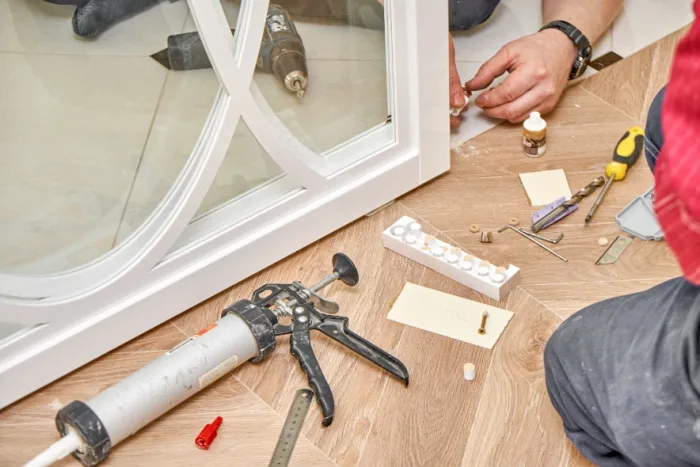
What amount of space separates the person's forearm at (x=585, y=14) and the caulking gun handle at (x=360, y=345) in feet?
2.74

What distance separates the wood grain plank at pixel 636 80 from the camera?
1.73m

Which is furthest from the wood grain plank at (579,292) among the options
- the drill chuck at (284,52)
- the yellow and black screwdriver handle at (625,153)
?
the drill chuck at (284,52)

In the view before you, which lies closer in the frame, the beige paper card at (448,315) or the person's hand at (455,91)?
the beige paper card at (448,315)

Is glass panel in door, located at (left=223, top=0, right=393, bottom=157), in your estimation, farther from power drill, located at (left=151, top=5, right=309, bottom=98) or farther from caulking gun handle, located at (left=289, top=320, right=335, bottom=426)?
caulking gun handle, located at (left=289, top=320, right=335, bottom=426)

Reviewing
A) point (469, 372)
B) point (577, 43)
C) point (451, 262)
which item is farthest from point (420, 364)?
point (577, 43)

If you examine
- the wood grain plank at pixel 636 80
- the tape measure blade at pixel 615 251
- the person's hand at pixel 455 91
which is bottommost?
the tape measure blade at pixel 615 251

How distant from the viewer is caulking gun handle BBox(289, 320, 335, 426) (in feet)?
4.07

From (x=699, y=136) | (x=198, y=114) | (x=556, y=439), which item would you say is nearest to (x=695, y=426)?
(x=556, y=439)

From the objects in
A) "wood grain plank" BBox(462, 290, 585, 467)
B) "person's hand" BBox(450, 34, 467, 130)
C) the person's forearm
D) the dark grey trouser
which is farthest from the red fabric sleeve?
the person's forearm

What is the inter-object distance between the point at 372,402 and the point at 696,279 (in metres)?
0.57

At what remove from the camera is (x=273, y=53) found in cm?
127

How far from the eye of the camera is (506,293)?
141 centimetres

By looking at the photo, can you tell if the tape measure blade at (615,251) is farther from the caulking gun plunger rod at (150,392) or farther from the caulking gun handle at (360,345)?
the caulking gun plunger rod at (150,392)

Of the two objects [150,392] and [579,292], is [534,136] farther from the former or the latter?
[150,392]
